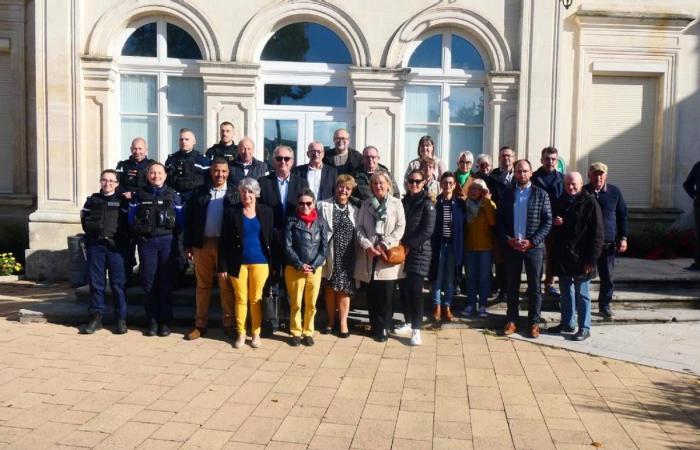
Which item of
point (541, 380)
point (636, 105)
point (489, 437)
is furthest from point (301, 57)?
point (489, 437)

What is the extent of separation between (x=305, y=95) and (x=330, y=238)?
14.7ft

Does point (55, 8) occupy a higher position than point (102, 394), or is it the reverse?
point (55, 8)

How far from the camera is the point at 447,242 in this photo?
6.99m

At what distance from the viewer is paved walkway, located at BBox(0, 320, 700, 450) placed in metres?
4.23

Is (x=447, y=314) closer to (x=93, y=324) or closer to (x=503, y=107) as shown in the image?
(x=93, y=324)

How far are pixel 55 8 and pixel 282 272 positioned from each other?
20.8 ft

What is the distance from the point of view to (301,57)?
10.3 meters

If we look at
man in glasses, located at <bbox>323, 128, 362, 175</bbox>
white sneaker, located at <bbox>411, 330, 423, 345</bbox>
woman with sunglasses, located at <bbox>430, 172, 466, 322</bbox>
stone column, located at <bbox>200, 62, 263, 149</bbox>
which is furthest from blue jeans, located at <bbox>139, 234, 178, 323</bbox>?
stone column, located at <bbox>200, 62, 263, 149</bbox>

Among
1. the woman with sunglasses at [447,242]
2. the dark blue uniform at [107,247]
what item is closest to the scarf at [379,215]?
the woman with sunglasses at [447,242]

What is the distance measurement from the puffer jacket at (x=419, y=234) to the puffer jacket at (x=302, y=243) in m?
0.94

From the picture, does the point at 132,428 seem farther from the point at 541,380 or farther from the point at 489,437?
the point at 541,380

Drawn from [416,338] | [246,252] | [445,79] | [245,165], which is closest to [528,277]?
[416,338]

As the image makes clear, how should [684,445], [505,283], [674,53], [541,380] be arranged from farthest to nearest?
[674,53] → [505,283] → [541,380] → [684,445]

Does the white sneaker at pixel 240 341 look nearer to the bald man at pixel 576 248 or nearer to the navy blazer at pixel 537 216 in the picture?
the navy blazer at pixel 537 216
